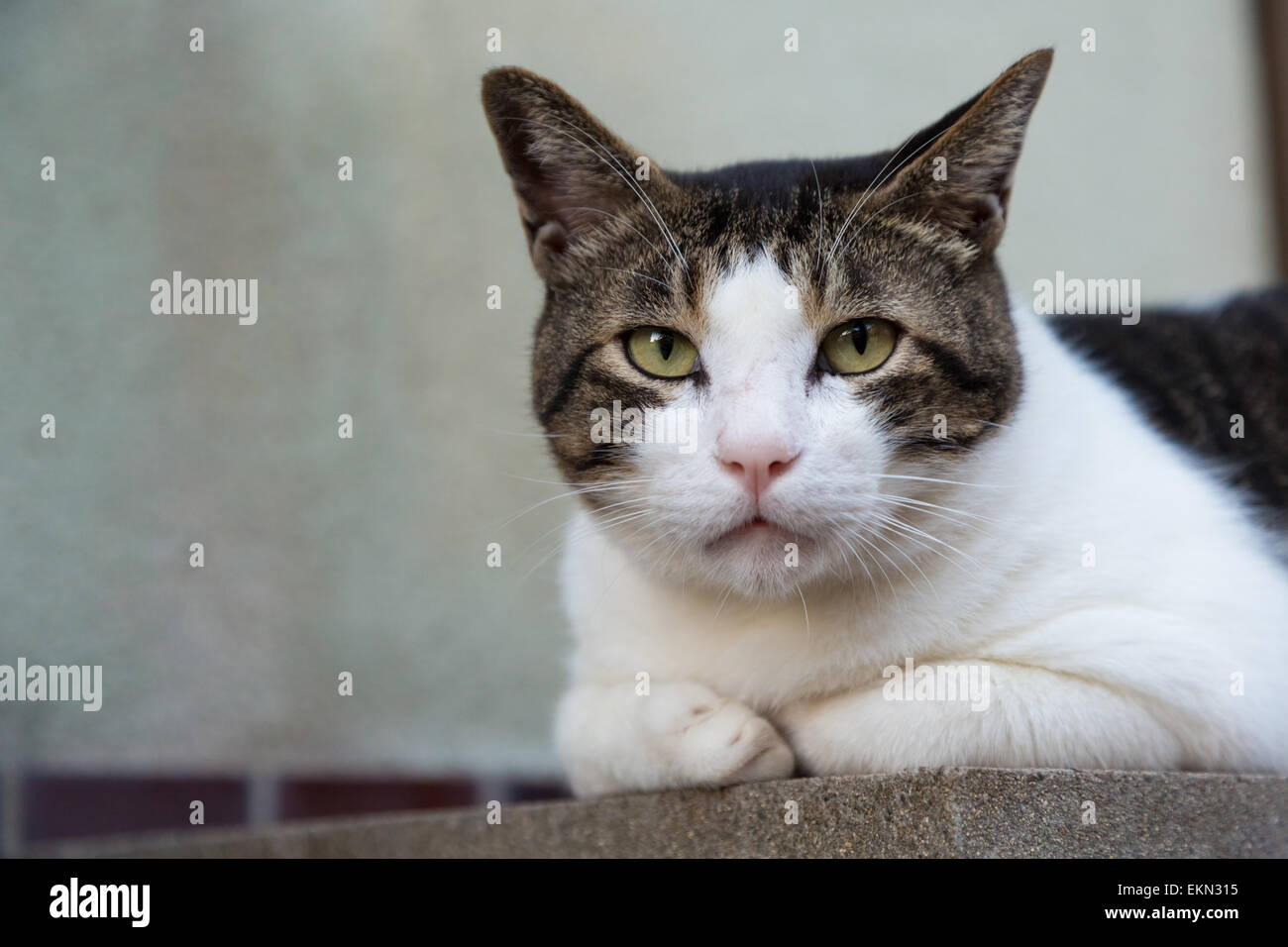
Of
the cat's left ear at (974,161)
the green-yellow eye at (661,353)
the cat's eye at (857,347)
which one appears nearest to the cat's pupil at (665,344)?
the green-yellow eye at (661,353)

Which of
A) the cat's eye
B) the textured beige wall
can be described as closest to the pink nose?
the cat's eye

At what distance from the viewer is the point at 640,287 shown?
1.79 metres

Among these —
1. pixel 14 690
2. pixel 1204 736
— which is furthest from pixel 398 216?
pixel 1204 736

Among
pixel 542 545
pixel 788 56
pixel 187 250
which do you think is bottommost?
pixel 542 545

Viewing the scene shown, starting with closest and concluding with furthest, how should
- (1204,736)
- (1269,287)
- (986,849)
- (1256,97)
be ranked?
1. (986,849)
2. (1204,736)
3. (1269,287)
4. (1256,97)

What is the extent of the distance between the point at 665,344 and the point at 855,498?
410 millimetres

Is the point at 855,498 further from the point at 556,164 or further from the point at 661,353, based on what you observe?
the point at 556,164

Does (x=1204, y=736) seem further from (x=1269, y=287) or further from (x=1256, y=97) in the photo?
(x=1256, y=97)

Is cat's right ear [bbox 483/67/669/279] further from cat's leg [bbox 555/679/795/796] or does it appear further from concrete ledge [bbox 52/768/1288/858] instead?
concrete ledge [bbox 52/768/1288/858]

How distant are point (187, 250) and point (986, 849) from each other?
3.00 metres

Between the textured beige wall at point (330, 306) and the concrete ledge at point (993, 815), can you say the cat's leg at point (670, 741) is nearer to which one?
the concrete ledge at point (993, 815)

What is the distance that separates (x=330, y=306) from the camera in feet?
12.1

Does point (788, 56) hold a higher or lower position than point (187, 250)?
higher

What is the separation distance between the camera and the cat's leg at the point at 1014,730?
1.62 m
